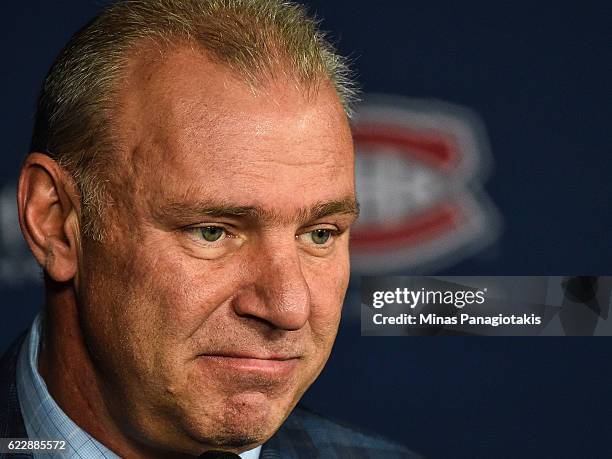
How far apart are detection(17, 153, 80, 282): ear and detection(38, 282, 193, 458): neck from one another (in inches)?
1.3

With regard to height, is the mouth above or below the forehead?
below

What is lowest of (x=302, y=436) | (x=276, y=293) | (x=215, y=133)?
(x=302, y=436)

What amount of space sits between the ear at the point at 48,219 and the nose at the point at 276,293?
198 mm

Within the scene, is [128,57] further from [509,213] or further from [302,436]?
[509,213]

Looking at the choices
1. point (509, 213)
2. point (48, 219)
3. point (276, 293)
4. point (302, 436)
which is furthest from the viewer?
point (509, 213)

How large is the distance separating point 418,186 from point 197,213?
0.73 m

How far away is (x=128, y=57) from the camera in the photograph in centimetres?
101

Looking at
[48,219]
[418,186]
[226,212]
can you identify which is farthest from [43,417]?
[418,186]

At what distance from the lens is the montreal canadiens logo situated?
162 cm

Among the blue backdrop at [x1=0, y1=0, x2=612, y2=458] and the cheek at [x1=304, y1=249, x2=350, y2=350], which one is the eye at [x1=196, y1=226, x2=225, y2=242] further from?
the blue backdrop at [x1=0, y1=0, x2=612, y2=458]

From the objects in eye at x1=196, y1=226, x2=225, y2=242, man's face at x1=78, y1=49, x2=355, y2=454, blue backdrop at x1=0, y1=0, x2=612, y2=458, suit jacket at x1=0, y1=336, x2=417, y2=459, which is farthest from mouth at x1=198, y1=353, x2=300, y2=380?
blue backdrop at x1=0, y1=0, x2=612, y2=458

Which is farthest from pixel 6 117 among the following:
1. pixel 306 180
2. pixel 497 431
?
pixel 497 431

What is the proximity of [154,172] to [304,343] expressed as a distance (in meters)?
0.21

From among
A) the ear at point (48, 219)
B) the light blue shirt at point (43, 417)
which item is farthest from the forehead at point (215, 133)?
the light blue shirt at point (43, 417)
